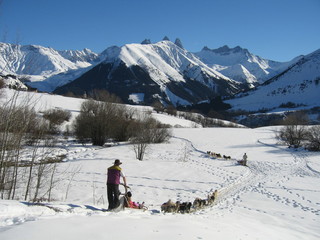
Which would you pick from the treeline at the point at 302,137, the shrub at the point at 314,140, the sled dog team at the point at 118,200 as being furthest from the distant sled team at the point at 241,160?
the treeline at the point at 302,137

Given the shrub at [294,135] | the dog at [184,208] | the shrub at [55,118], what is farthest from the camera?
the shrub at [55,118]

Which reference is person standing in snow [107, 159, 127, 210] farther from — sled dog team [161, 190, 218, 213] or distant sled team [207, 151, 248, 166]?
distant sled team [207, 151, 248, 166]

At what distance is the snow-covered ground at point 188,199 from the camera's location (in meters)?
5.89

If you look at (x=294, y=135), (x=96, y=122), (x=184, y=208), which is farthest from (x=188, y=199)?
(x=294, y=135)

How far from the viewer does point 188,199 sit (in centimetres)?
1558

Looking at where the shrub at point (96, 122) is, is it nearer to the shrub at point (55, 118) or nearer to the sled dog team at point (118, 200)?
the shrub at point (55, 118)

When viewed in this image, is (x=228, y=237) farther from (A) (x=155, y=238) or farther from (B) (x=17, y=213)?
(B) (x=17, y=213)

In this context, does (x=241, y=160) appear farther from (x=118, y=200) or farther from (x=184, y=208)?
(x=118, y=200)

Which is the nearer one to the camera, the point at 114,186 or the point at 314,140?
the point at 114,186

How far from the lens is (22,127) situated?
987cm

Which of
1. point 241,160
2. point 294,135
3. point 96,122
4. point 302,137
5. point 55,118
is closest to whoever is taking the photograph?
point 241,160

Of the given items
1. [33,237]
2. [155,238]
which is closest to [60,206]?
[33,237]

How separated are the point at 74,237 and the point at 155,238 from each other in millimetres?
1802

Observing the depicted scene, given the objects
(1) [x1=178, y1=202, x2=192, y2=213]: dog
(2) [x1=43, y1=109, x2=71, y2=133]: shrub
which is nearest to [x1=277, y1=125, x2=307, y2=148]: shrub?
(1) [x1=178, y1=202, x2=192, y2=213]: dog
